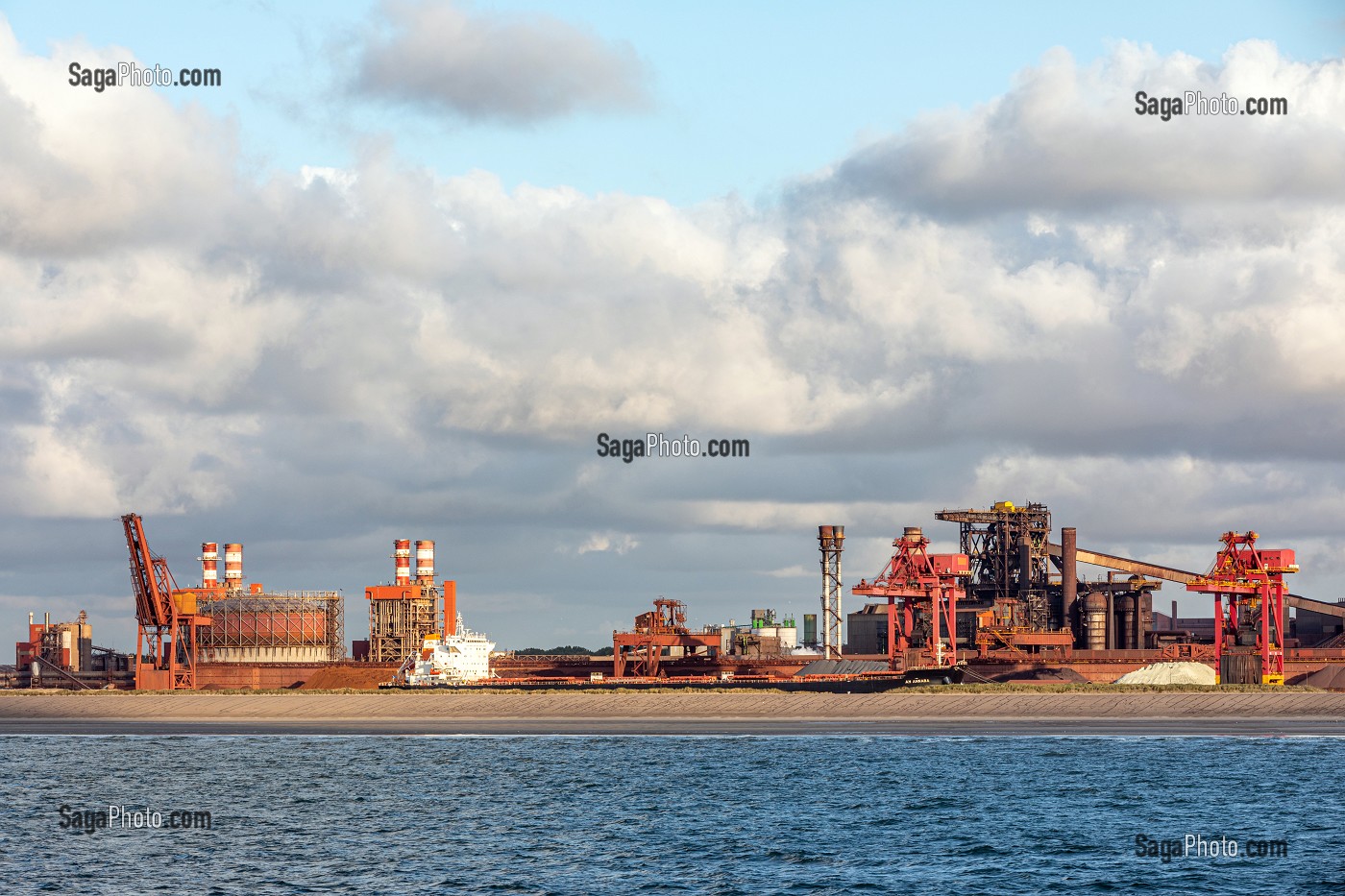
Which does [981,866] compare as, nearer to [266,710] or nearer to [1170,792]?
[1170,792]

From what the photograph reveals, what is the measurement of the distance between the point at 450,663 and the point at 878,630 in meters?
46.3

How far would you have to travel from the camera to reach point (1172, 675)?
354 feet

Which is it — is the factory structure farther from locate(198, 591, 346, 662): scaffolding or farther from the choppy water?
the choppy water

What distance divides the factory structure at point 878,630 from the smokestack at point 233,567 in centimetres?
16

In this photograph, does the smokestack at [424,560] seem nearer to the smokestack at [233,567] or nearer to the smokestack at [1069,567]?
the smokestack at [233,567]

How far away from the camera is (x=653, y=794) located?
195 ft

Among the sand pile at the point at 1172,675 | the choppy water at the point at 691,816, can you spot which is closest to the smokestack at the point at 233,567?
the choppy water at the point at 691,816

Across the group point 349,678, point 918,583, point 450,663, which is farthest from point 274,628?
point 918,583

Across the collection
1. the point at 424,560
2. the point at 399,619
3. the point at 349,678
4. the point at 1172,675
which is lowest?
the point at 349,678

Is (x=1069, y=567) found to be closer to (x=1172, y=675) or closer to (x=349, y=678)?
(x=1172, y=675)

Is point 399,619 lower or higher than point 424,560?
lower

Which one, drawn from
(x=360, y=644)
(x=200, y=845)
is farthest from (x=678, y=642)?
(x=200, y=845)

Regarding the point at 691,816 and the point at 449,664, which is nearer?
the point at 691,816

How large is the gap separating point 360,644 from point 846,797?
288 ft
